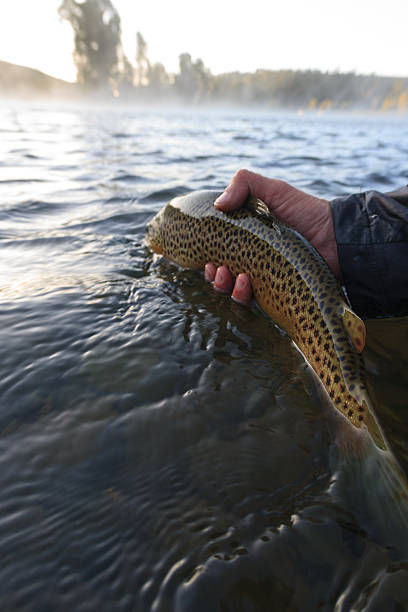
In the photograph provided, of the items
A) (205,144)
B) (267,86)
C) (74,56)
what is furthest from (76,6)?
(205,144)

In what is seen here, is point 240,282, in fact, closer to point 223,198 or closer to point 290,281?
point 290,281

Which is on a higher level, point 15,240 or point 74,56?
point 74,56

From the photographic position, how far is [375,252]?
2562 millimetres

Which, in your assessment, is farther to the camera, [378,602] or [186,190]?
[186,190]

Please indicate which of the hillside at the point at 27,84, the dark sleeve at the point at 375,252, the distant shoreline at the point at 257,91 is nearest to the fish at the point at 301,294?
the dark sleeve at the point at 375,252

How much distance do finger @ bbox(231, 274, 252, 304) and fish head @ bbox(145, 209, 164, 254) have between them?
4.19 feet

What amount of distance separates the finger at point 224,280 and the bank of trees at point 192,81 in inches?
4637

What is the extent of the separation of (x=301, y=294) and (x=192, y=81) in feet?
507

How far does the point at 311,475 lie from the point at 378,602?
0.47m

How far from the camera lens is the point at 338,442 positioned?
1635 millimetres

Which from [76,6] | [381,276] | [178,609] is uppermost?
[76,6]

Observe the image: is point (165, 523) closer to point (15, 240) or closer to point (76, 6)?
point (15, 240)

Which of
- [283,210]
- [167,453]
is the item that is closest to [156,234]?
[283,210]

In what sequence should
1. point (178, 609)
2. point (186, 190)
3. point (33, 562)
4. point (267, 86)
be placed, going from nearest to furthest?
point (178, 609) < point (33, 562) < point (186, 190) < point (267, 86)
